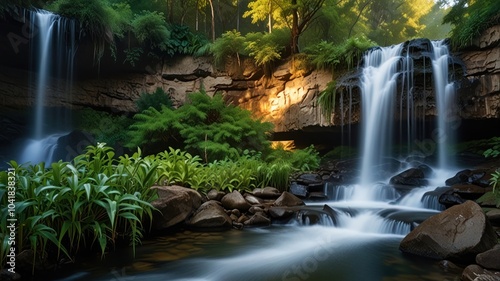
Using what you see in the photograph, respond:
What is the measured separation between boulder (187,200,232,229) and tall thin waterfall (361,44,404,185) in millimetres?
5281

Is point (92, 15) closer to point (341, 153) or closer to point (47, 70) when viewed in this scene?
point (47, 70)

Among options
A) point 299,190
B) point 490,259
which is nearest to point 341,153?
point 299,190

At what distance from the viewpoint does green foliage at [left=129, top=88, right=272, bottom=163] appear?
28.3ft

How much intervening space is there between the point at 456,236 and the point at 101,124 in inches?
479

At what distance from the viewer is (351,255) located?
3.81m

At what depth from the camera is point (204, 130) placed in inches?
348

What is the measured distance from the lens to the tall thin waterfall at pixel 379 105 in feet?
29.6

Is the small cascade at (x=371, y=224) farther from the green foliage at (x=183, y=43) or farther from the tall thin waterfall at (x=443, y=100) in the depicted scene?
the green foliage at (x=183, y=43)

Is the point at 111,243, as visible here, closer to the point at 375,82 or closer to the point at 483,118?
the point at 375,82

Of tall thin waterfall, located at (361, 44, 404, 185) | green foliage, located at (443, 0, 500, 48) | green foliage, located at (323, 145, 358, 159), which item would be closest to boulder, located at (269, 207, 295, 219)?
tall thin waterfall, located at (361, 44, 404, 185)

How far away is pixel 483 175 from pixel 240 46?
8.80m

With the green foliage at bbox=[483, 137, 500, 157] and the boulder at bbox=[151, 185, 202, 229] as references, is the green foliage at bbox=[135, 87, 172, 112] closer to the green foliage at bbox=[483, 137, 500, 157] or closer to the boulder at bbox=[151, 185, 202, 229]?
the boulder at bbox=[151, 185, 202, 229]

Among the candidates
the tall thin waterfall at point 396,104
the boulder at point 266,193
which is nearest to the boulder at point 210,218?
the boulder at point 266,193

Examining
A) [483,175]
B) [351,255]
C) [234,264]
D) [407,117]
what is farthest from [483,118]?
[234,264]
